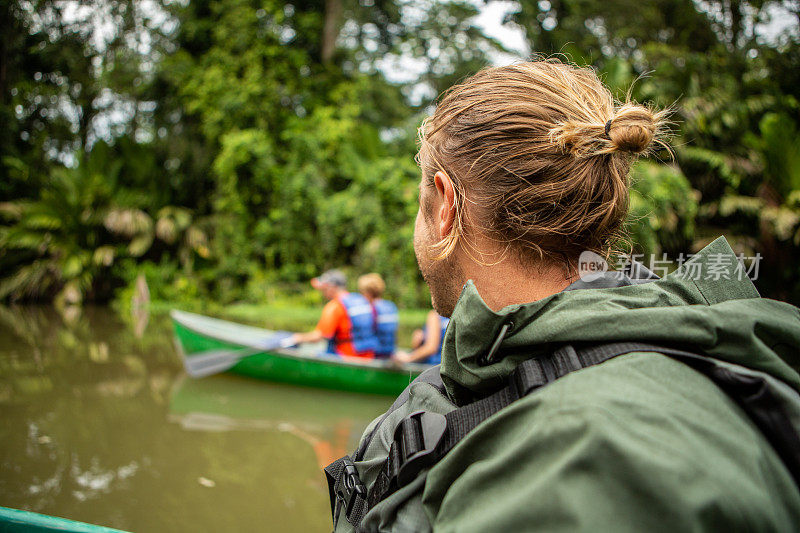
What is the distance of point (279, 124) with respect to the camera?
13.3 metres

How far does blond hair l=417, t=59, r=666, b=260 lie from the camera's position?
0.84m

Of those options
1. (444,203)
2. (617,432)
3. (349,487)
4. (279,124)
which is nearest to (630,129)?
(444,203)

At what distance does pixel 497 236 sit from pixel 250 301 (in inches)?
496

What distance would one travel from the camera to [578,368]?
64 centimetres

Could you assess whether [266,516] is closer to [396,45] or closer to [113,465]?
[113,465]

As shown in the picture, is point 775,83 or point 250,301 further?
point 250,301

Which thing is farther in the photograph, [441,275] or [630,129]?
[441,275]

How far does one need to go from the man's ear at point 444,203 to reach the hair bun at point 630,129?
25 cm

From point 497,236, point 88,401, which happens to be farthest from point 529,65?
point 88,401

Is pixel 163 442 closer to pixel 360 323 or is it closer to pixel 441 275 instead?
pixel 360 323

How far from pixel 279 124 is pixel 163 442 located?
9.90 meters

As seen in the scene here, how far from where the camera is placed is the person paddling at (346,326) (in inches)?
226

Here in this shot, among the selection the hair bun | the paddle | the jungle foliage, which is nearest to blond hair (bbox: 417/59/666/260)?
the hair bun

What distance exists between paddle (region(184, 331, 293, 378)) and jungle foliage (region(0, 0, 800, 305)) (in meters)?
4.95
